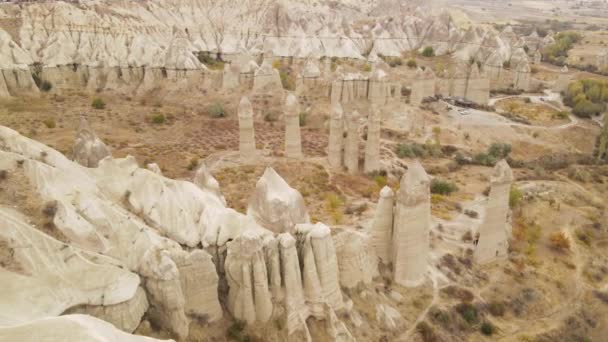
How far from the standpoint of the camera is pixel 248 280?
14.2 m

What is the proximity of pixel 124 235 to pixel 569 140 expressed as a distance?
48168 millimetres

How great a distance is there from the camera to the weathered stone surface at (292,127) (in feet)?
102

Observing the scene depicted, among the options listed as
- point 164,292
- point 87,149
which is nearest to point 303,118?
point 87,149

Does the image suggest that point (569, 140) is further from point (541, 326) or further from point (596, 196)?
point (541, 326)

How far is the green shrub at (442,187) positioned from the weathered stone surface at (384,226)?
1267cm

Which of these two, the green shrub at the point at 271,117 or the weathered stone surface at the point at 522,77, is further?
the weathered stone surface at the point at 522,77

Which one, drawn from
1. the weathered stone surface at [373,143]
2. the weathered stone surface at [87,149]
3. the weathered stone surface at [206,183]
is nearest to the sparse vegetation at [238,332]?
the weathered stone surface at [206,183]

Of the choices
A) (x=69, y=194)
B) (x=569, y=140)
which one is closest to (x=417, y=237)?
(x=69, y=194)

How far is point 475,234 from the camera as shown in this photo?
24.8 metres

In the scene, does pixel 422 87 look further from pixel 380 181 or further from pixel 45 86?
pixel 45 86

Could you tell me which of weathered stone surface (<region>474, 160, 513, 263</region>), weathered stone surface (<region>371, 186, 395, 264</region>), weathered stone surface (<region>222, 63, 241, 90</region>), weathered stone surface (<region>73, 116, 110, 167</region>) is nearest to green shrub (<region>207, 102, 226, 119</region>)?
weathered stone surface (<region>222, 63, 241, 90</region>)

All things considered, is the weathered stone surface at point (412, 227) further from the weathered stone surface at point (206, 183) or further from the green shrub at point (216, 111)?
the green shrub at point (216, 111)

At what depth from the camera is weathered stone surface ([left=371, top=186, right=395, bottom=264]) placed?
64.6ft

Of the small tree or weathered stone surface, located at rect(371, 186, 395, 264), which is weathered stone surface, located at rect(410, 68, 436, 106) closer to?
the small tree
